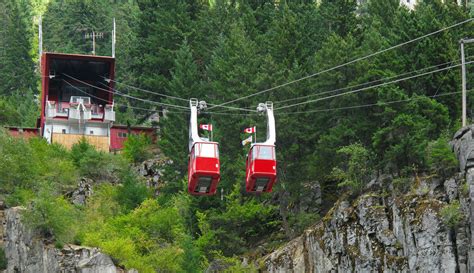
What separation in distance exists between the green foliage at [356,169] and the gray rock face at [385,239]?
3.71 feet

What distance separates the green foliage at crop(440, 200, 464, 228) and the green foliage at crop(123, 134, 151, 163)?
108 ft

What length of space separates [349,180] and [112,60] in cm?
3279

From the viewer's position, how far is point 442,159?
60.4 metres

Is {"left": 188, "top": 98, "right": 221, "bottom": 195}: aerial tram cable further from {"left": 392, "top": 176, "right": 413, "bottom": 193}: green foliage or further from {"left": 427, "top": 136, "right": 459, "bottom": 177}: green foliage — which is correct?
{"left": 427, "top": 136, "right": 459, "bottom": 177}: green foliage

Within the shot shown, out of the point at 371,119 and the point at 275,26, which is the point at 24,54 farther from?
the point at 371,119

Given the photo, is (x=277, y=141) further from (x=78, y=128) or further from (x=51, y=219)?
(x=78, y=128)

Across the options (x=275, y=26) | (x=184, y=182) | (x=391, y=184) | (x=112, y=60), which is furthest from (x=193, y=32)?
(x=391, y=184)

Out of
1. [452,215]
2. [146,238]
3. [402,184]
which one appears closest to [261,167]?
[452,215]

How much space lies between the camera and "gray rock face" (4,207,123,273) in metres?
67.6

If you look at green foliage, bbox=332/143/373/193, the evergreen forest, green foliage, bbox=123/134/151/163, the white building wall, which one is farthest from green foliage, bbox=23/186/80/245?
the white building wall

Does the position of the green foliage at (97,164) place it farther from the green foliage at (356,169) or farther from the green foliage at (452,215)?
the green foliage at (452,215)

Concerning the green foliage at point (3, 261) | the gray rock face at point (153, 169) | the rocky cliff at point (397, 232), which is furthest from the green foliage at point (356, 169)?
the green foliage at point (3, 261)

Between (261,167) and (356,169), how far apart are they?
14167 millimetres

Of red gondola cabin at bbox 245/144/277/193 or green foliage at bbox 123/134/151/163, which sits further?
green foliage at bbox 123/134/151/163
